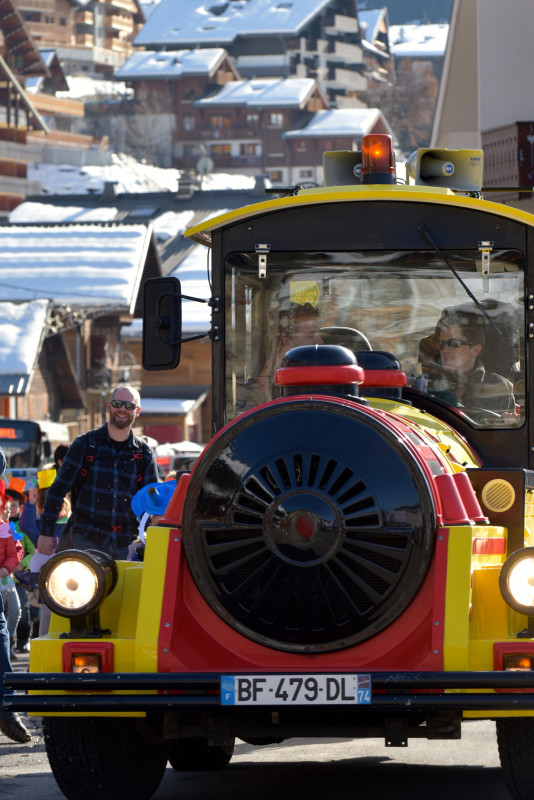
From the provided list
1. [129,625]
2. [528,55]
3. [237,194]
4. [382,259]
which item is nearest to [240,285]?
[382,259]

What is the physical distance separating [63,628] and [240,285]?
7.09 feet

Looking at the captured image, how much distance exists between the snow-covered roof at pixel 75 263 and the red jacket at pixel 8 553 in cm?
3835

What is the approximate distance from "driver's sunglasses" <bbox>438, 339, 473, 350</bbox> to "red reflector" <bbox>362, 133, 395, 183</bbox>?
855 millimetres

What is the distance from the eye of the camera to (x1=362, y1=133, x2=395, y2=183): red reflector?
26.0 feet

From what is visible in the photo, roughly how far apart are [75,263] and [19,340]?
27.1 feet

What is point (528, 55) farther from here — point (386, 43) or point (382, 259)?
point (386, 43)

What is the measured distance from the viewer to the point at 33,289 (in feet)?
157

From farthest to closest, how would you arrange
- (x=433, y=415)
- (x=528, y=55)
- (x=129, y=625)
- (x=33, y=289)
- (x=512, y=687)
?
(x=33, y=289) → (x=528, y=55) → (x=433, y=415) → (x=129, y=625) → (x=512, y=687)

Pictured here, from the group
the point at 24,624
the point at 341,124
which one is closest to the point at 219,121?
the point at 341,124

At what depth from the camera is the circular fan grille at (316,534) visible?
235 inches

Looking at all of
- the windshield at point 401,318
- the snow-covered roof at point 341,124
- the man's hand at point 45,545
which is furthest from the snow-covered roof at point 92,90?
the windshield at point 401,318

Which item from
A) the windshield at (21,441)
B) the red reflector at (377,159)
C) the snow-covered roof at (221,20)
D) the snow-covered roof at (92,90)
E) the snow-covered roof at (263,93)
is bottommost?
the windshield at (21,441)

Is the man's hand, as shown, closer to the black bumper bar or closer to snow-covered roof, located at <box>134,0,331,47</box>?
the black bumper bar

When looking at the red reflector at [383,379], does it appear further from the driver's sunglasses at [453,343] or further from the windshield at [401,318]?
the driver's sunglasses at [453,343]
